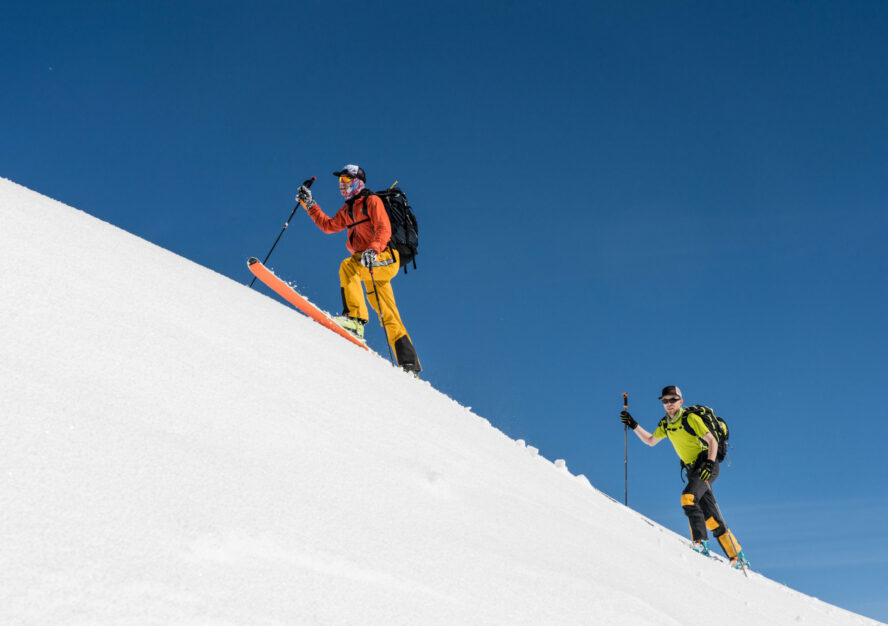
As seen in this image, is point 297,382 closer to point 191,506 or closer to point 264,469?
point 264,469

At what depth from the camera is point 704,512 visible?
8.92 m

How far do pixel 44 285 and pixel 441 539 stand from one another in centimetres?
230

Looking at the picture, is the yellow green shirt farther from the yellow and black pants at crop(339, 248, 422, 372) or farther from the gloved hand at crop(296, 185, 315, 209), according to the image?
the gloved hand at crop(296, 185, 315, 209)

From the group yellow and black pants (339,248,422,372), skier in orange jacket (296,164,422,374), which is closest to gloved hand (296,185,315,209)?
skier in orange jacket (296,164,422,374)

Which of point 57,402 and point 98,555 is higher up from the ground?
point 57,402

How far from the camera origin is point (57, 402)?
2.17 meters

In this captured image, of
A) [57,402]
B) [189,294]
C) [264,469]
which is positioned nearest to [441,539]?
[264,469]

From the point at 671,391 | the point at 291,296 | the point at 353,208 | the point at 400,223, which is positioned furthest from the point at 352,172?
the point at 671,391

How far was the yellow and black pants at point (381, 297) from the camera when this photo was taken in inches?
306

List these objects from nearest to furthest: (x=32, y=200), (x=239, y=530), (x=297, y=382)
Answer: (x=239, y=530), (x=297, y=382), (x=32, y=200)

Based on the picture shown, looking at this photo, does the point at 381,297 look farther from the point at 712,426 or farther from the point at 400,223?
the point at 712,426

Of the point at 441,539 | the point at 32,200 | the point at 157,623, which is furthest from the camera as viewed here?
the point at 32,200

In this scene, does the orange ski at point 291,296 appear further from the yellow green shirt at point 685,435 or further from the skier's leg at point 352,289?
the yellow green shirt at point 685,435

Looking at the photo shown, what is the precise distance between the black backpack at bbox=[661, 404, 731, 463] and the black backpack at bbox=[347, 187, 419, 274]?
4.81 metres
